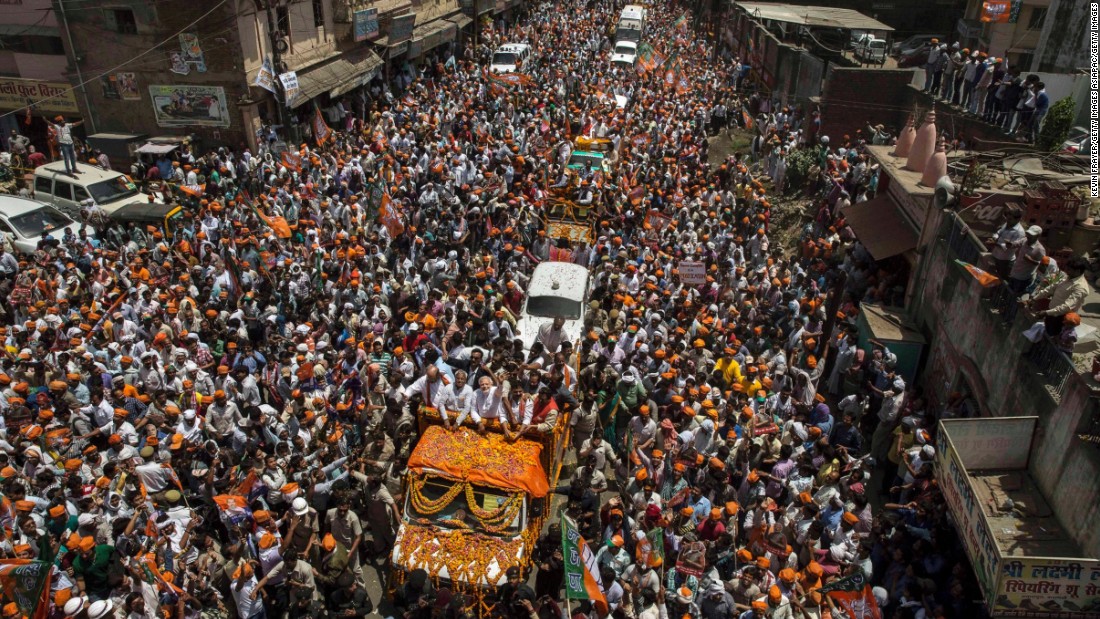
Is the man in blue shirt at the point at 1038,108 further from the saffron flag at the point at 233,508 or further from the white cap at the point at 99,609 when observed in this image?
the white cap at the point at 99,609

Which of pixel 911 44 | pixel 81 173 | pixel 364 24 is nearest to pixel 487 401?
pixel 81 173

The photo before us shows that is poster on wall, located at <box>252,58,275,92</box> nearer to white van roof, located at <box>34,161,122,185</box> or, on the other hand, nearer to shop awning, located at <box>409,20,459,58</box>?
white van roof, located at <box>34,161,122,185</box>

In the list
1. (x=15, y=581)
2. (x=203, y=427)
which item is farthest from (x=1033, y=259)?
Result: (x=15, y=581)

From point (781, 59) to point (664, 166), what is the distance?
1140 centimetres

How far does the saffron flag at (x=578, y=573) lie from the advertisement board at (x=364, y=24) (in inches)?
853

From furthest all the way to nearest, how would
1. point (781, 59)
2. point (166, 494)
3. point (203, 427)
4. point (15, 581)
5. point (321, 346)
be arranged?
1. point (781, 59)
2. point (321, 346)
3. point (203, 427)
4. point (166, 494)
5. point (15, 581)

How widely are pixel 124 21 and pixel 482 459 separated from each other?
18.0 m

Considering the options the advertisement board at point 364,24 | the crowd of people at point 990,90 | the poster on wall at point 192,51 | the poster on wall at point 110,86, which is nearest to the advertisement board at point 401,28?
the advertisement board at point 364,24

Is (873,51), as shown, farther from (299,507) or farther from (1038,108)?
(299,507)

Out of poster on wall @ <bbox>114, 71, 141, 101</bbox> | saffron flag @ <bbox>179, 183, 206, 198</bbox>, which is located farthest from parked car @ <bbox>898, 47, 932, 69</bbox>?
poster on wall @ <bbox>114, 71, 141, 101</bbox>

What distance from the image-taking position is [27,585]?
6430mm

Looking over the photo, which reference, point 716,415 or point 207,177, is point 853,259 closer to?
point 716,415

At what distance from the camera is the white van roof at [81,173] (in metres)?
16.1

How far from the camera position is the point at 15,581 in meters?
6.43
